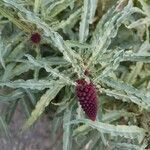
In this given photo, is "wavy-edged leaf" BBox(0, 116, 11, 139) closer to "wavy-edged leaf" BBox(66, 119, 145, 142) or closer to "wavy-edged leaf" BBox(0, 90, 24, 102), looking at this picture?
"wavy-edged leaf" BBox(0, 90, 24, 102)

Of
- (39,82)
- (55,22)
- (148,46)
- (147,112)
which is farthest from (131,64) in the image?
(39,82)

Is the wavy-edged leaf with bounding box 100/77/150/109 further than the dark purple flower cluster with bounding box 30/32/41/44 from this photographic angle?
No

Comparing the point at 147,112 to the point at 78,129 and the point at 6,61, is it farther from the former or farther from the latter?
the point at 6,61

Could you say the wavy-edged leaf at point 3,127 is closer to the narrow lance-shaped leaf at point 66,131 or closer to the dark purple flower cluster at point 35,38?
the narrow lance-shaped leaf at point 66,131

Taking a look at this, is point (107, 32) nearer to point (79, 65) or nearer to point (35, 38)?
point (79, 65)

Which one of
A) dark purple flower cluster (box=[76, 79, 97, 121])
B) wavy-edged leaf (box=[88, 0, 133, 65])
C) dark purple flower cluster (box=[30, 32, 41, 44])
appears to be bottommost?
dark purple flower cluster (box=[76, 79, 97, 121])

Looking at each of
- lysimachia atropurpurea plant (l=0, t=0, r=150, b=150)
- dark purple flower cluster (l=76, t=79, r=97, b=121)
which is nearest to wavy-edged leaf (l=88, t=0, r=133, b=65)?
lysimachia atropurpurea plant (l=0, t=0, r=150, b=150)

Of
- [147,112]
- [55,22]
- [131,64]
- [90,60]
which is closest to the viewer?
[90,60]
